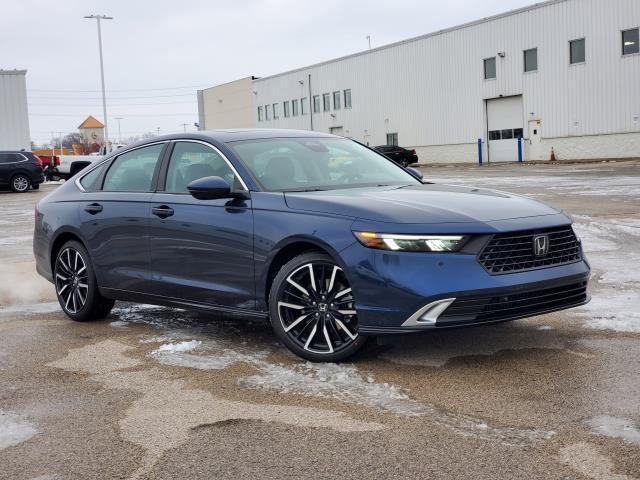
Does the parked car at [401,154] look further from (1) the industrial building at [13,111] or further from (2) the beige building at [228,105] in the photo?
(2) the beige building at [228,105]

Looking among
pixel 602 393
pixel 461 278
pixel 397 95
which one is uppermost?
pixel 397 95

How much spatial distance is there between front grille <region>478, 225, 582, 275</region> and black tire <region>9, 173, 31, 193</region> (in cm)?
2910

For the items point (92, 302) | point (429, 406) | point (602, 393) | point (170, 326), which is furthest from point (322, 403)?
point (92, 302)

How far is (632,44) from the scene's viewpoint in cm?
3984

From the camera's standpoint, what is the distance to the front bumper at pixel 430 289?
489cm

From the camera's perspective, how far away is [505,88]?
46844 mm

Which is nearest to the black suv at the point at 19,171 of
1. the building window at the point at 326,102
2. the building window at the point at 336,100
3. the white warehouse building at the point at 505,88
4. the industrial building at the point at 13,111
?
the industrial building at the point at 13,111

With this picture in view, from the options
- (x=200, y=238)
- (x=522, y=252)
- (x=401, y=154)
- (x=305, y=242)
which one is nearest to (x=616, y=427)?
(x=522, y=252)

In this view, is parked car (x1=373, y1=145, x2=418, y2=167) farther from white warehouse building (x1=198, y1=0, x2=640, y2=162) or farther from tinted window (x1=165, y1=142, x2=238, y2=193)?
tinted window (x1=165, y1=142, x2=238, y2=193)

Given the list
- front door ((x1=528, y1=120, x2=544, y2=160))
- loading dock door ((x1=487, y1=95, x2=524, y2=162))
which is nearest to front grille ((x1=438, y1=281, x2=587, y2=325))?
front door ((x1=528, y1=120, x2=544, y2=160))

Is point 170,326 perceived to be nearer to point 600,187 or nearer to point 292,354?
point 292,354

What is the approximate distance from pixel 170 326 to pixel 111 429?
259 centimetres

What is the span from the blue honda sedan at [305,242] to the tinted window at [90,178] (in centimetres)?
2

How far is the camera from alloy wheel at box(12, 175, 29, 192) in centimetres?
3166
